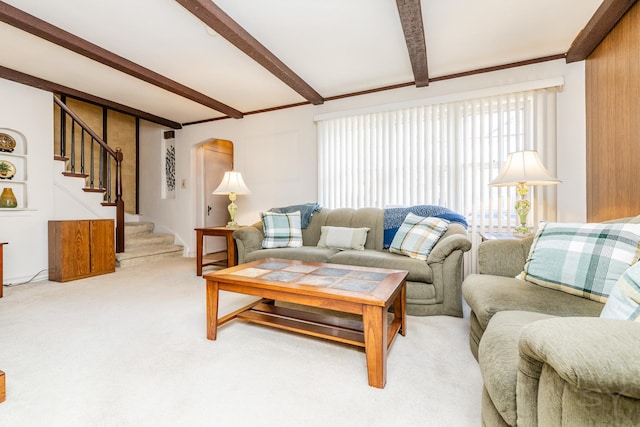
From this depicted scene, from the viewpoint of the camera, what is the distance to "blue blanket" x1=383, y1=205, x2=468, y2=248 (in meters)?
2.96

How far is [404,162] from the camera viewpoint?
3.54 meters

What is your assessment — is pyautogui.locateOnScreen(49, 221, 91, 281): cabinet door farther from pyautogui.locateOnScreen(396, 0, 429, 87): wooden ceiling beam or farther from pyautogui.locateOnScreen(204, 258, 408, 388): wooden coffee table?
pyautogui.locateOnScreen(396, 0, 429, 87): wooden ceiling beam

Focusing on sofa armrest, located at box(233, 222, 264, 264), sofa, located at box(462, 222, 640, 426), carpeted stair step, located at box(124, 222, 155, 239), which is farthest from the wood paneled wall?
carpeted stair step, located at box(124, 222, 155, 239)

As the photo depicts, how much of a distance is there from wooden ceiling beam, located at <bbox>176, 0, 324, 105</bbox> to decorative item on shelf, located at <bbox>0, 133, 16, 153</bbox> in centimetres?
289

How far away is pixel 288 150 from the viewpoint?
4.34 meters

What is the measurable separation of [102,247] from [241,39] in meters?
3.14

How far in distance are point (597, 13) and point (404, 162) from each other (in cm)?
194

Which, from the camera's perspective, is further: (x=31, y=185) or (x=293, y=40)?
(x=31, y=185)

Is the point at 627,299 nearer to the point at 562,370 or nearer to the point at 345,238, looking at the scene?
the point at 562,370

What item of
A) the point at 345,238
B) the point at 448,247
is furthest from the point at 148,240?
the point at 448,247

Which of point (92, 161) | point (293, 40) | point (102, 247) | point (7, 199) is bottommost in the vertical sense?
point (102, 247)

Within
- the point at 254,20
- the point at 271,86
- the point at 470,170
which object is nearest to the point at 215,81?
the point at 271,86

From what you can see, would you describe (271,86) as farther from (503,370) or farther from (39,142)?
(503,370)

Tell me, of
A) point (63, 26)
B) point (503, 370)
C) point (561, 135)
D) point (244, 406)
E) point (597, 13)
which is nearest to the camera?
point (503, 370)
